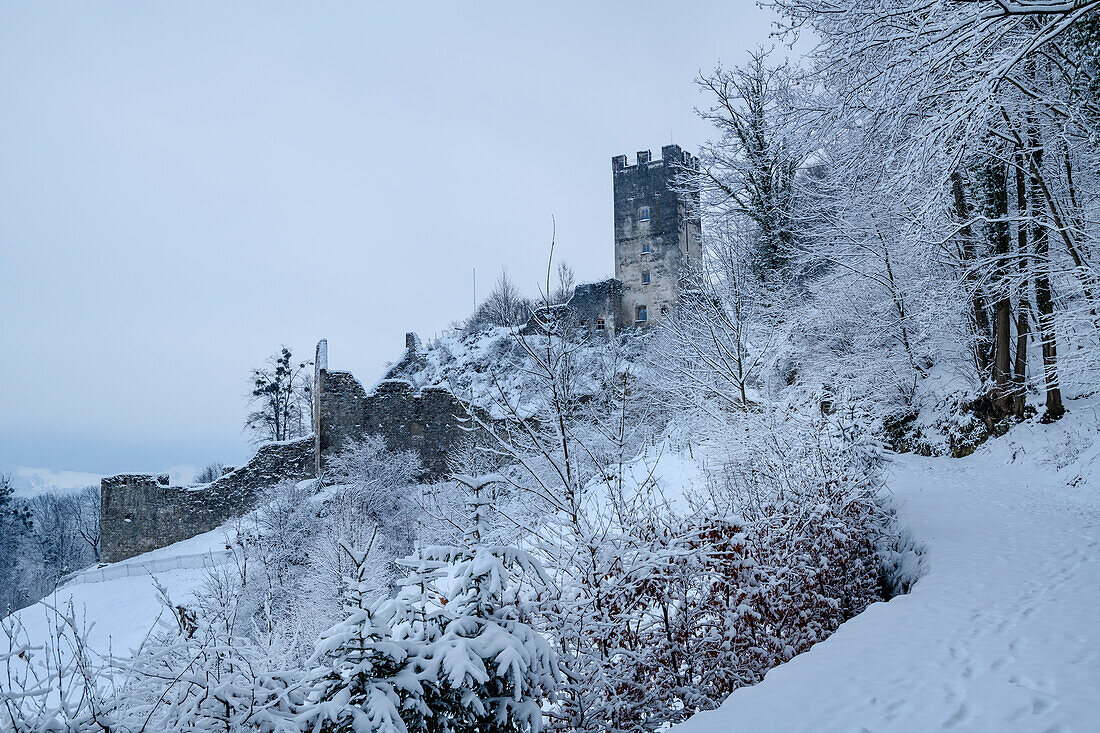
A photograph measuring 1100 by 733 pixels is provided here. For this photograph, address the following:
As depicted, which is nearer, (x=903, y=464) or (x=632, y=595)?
(x=632, y=595)

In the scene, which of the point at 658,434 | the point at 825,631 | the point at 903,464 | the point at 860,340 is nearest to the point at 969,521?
the point at 825,631

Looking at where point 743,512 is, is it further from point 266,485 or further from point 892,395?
point 266,485

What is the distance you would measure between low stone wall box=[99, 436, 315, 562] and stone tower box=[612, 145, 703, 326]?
19.6 metres

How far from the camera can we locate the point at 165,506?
20344 millimetres

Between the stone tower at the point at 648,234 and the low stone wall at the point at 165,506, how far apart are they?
1964 cm

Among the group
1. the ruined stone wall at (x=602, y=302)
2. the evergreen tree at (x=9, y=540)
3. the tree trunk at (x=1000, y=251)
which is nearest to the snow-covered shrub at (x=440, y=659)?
the tree trunk at (x=1000, y=251)

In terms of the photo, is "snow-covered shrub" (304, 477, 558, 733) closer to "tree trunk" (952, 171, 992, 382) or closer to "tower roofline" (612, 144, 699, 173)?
"tree trunk" (952, 171, 992, 382)

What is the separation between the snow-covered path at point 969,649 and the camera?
2738 millimetres

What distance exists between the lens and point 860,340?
44.4 ft

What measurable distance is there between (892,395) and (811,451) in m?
8.46

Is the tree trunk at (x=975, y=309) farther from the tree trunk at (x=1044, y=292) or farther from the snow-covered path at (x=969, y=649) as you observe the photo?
the snow-covered path at (x=969, y=649)

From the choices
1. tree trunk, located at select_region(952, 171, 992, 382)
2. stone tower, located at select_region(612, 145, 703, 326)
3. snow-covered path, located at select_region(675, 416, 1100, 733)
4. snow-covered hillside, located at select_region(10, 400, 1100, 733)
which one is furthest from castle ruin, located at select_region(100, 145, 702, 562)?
snow-covered path, located at select_region(675, 416, 1100, 733)

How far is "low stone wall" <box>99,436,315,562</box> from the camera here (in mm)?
20125

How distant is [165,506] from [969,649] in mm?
22959
